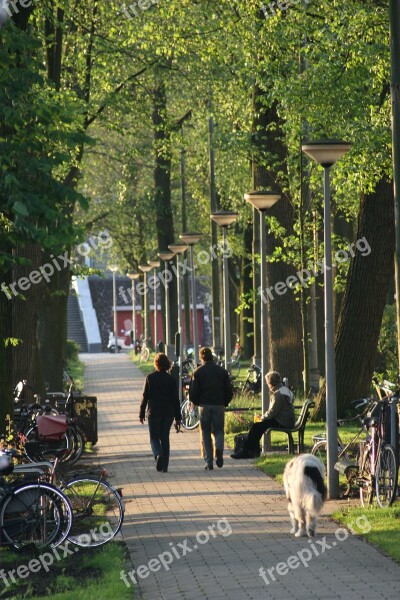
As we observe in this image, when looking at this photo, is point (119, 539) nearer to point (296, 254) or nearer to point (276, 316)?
point (296, 254)

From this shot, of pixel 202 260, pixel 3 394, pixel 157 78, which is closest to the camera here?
pixel 3 394

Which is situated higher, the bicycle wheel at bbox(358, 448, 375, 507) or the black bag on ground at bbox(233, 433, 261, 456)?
the bicycle wheel at bbox(358, 448, 375, 507)

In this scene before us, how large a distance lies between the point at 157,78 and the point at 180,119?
1199cm

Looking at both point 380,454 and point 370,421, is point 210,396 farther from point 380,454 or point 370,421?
point 380,454

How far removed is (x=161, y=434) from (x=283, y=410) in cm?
162

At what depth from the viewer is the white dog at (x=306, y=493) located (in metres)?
12.4

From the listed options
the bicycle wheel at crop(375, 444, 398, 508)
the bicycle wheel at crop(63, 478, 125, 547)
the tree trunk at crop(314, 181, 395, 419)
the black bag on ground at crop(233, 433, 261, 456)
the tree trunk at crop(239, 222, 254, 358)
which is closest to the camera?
the bicycle wheel at crop(63, 478, 125, 547)

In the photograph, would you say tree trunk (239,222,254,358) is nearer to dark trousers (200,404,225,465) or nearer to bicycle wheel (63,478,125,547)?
dark trousers (200,404,225,465)

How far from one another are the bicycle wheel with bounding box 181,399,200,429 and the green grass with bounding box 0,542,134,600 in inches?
587

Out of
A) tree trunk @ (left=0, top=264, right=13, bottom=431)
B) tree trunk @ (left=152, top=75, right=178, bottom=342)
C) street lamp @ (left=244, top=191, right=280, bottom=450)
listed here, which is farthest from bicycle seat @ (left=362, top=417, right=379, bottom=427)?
tree trunk @ (left=152, top=75, right=178, bottom=342)

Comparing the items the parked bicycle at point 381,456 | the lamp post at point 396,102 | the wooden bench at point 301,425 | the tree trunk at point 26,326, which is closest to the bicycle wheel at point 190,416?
the tree trunk at point 26,326

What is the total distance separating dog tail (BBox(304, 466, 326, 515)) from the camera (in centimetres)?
1241

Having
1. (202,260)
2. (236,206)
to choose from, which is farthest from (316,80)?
(202,260)

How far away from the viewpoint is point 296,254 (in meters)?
25.3
